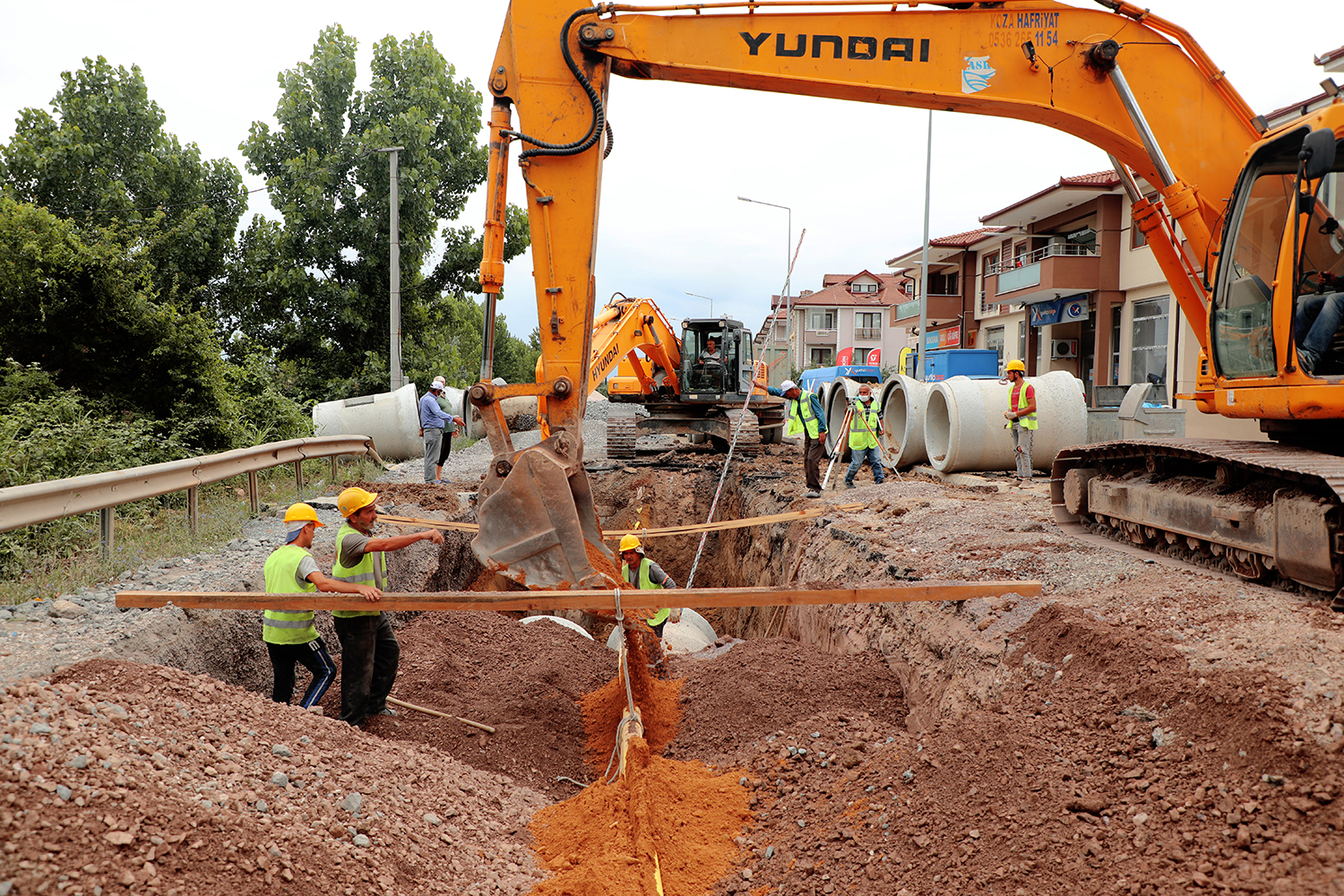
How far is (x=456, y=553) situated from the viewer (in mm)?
10742

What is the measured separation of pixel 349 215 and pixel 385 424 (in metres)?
12.5

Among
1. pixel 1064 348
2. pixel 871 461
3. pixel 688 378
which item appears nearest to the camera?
pixel 871 461

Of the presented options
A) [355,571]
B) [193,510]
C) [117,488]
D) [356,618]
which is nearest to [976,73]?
[355,571]

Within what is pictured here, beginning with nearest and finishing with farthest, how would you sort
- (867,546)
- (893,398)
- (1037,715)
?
(1037,715) → (867,546) → (893,398)

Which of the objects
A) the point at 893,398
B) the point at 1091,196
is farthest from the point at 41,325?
the point at 1091,196

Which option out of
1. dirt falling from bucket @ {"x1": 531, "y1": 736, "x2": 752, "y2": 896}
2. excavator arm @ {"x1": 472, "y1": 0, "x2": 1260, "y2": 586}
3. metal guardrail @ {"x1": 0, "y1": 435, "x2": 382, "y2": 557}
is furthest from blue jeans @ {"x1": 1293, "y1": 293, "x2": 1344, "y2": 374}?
metal guardrail @ {"x1": 0, "y1": 435, "x2": 382, "y2": 557}

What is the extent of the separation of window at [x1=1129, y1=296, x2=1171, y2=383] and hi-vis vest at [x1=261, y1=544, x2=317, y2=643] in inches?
932

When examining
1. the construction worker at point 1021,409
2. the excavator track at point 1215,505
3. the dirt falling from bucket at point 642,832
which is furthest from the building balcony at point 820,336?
the dirt falling from bucket at point 642,832

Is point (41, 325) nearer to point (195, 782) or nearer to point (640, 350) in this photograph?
point (640, 350)

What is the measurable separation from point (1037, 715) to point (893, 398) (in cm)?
1211

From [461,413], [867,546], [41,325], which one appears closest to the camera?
[867,546]

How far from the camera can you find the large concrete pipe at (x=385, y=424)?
60.8ft

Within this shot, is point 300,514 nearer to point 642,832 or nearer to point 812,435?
point 642,832

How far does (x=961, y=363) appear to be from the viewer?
81.0ft
